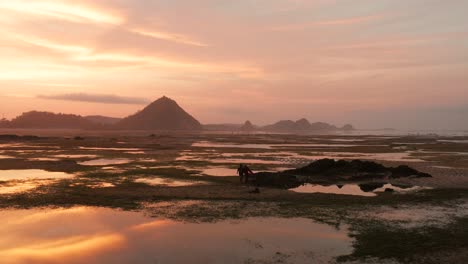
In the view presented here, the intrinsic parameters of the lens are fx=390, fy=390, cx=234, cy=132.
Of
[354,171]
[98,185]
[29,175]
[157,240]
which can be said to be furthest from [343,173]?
[29,175]

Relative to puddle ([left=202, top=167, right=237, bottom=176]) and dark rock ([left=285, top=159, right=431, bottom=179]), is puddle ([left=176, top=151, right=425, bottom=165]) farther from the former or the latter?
dark rock ([left=285, top=159, right=431, bottom=179])

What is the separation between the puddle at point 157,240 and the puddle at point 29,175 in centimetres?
1553

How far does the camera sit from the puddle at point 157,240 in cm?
1416

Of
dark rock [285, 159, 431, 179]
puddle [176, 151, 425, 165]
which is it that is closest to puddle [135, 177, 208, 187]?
dark rock [285, 159, 431, 179]

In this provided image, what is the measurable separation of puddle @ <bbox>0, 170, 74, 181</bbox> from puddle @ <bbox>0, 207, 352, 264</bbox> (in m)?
15.5

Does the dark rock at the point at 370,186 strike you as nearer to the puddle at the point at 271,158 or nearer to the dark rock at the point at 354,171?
the dark rock at the point at 354,171

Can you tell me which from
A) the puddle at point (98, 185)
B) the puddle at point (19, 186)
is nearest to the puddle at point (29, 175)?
the puddle at point (19, 186)

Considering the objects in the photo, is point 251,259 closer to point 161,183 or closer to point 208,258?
point 208,258

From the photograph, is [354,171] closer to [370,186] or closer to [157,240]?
A: [370,186]

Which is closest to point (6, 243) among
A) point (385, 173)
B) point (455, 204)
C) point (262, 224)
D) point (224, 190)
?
point (262, 224)

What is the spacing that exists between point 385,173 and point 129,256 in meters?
29.3

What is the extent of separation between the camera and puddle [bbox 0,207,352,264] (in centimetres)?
1416

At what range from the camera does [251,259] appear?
13969mm

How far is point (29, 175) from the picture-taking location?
36.8m
